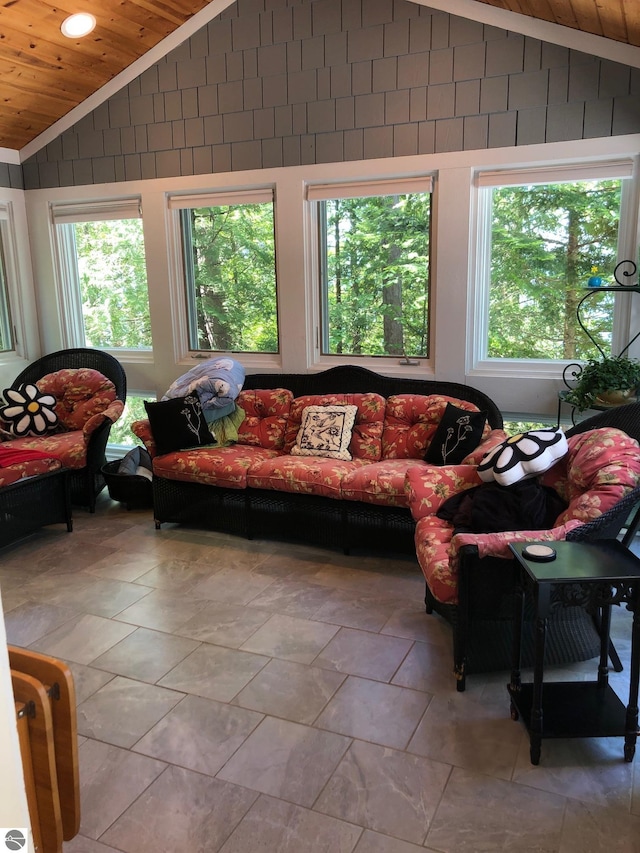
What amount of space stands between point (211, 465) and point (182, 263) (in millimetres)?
1901

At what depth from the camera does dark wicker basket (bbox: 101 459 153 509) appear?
4.80m

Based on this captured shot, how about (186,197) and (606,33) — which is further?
(186,197)

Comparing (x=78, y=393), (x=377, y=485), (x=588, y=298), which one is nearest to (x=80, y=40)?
(x=78, y=393)

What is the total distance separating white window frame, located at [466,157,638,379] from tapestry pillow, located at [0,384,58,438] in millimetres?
2999

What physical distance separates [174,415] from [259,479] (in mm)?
744

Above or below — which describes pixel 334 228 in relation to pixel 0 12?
below

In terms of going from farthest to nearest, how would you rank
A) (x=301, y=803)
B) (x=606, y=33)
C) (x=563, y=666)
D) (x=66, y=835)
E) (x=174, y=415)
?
1. (x=174, y=415)
2. (x=606, y=33)
3. (x=563, y=666)
4. (x=301, y=803)
5. (x=66, y=835)

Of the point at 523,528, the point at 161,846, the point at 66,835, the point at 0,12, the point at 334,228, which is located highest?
the point at 0,12

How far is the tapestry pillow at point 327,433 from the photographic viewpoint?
4305mm

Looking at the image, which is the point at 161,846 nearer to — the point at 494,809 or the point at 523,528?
the point at 494,809

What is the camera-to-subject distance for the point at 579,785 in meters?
2.19

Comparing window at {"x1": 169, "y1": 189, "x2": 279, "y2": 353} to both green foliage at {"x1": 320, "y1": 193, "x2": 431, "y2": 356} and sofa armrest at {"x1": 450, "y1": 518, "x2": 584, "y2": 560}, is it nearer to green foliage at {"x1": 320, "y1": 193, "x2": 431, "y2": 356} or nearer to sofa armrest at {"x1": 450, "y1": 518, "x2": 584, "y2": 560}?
green foliage at {"x1": 320, "y1": 193, "x2": 431, "y2": 356}

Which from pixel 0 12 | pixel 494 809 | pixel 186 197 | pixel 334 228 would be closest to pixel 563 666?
pixel 494 809

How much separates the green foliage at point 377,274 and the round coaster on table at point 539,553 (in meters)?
2.55
